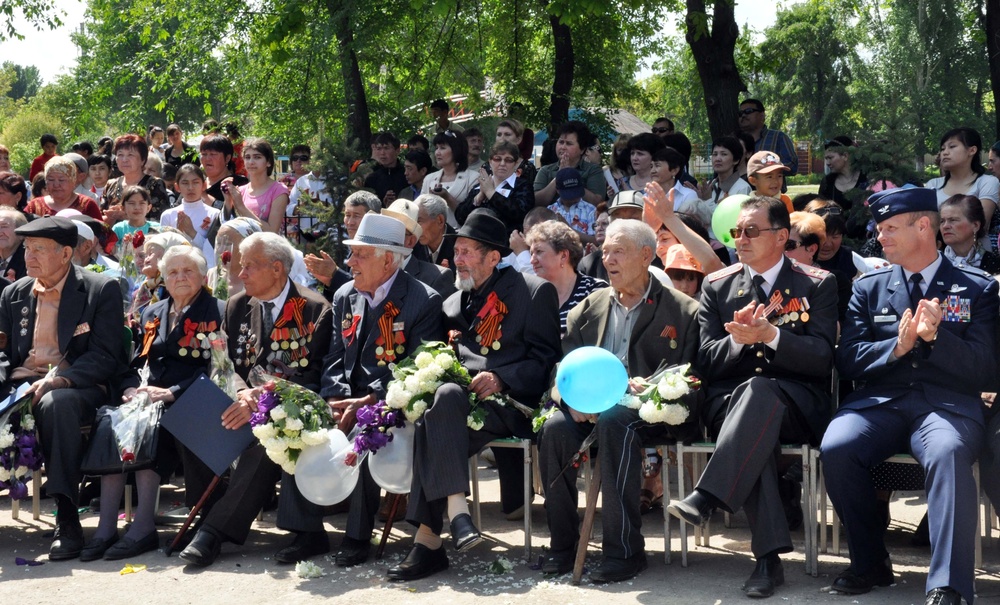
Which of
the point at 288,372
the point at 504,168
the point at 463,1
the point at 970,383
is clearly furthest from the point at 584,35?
the point at 970,383

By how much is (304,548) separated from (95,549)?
1.20m

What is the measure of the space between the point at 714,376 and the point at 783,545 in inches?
38.0

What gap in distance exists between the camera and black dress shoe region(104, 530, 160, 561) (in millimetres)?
6148

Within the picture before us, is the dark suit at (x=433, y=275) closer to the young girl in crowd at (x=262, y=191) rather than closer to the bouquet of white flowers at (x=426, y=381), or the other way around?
the bouquet of white flowers at (x=426, y=381)

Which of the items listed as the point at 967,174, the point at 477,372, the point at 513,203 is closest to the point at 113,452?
the point at 477,372

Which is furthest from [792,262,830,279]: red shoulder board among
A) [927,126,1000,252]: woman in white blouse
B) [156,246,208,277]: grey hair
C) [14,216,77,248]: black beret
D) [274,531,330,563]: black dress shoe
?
[14,216,77,248]: black beret

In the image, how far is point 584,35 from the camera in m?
15.4

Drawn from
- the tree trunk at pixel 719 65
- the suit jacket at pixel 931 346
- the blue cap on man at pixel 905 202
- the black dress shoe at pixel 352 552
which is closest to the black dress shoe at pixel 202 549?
the black dress shoe at pixel 352 552

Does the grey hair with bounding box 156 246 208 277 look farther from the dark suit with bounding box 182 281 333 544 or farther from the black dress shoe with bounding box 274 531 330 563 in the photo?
the black dress shoe with bounding box 274 531 330 563

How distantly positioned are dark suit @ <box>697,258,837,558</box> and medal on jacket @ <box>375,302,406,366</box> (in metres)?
1.65

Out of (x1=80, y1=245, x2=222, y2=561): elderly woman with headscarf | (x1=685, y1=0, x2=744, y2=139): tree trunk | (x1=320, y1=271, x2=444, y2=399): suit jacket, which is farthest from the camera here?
(x1=685, y1=0, x2=744, y2=139): tree trunk

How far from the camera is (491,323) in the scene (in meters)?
6.14

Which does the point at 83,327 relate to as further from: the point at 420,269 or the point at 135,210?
the point at 135,210

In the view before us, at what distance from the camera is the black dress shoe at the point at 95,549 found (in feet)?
20.2
